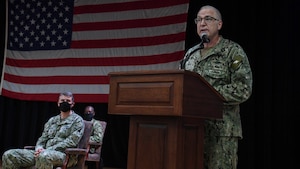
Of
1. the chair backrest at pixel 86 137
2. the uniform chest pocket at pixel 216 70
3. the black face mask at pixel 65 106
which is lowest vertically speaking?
the chair backrest at pixel 86 137

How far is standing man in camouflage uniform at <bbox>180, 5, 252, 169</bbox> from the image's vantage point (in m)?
1.99

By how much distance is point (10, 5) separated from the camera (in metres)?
7.18

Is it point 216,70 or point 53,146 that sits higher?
point 216,70

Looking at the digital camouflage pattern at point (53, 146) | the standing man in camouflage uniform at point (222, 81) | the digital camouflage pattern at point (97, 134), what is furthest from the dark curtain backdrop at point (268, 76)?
the standing man in camouflage uniform at point (222, 81)

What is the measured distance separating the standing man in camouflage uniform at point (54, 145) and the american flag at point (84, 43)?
1.68 meters

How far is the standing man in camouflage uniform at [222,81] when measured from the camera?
199 cm

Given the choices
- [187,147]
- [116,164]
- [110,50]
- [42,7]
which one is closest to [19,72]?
[42,7]

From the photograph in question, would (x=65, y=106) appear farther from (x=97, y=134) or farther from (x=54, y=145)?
(x=97, y=134)

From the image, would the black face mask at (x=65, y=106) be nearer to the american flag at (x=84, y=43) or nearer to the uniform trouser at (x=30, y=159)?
the uniform trouser at (x=30, y=159)

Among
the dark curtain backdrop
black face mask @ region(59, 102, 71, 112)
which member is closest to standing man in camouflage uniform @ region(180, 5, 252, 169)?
black face mask @ region(59, 102, 71, 112)

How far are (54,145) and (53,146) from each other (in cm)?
4

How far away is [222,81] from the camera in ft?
6.79

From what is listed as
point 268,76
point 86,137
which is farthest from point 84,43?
point 268,76

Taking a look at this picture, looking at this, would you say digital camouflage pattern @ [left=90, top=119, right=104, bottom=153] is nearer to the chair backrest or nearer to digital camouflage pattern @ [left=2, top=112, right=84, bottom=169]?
the chair backrest
